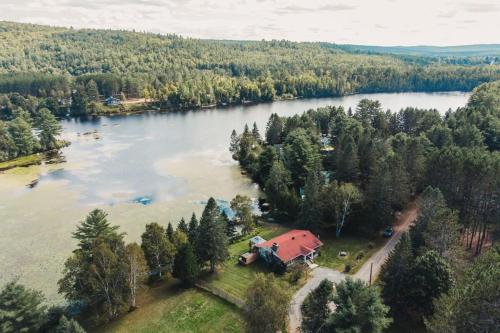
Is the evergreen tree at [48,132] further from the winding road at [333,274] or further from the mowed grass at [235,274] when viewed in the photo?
the winding road at [333,274]

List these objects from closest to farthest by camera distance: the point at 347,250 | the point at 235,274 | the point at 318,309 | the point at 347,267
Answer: the point at 318,309, the point at 347,267, the point at 235,274, the point at 347,250

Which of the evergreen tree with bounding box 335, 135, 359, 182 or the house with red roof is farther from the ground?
the evergreen tree with bounding box 335, 135, 359, 182

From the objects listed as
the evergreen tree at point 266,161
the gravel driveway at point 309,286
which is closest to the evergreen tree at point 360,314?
the gravel driveway at point 309,286

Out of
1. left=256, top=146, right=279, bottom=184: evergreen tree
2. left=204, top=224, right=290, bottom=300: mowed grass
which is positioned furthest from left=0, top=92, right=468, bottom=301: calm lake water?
left=204, top=224, right=290, bottom=300: mowed grass

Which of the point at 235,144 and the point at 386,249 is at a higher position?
the point at 235,144

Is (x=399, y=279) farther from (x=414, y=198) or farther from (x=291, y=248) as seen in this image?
(x=414, y=198)

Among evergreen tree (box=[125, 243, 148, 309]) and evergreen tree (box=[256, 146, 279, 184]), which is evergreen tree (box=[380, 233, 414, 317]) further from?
evergreen tree (box=[256, 146, 279, 184])

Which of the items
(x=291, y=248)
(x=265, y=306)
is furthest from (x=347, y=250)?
(x=265, y=306)
